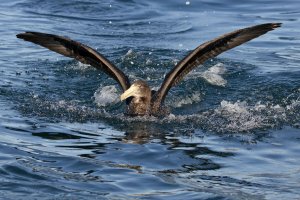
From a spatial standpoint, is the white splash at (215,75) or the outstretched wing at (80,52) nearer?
the outstretched wing at (80,52)

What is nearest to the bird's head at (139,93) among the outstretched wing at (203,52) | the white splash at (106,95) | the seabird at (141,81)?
the seabird at (141,81)

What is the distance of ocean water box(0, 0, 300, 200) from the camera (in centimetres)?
894

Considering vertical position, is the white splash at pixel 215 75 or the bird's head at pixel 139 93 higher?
the white splash at pixel 215 75

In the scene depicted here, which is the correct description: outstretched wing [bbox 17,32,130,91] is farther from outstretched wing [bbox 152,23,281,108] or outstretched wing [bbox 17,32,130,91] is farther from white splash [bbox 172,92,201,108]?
white splash [bbox 172,92,201,108]

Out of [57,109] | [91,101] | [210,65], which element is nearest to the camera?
[57,109]

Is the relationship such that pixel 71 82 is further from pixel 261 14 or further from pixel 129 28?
pixel 261 14

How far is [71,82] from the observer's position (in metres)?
13.8

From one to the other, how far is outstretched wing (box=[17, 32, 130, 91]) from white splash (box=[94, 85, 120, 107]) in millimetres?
601

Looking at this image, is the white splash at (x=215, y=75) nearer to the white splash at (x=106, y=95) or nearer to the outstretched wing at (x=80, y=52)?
the white splash at (x=106, y=95)

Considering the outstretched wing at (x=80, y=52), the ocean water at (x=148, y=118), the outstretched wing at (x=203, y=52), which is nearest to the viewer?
the ocean water at (x=148, y=118)

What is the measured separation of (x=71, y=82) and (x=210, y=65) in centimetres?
248

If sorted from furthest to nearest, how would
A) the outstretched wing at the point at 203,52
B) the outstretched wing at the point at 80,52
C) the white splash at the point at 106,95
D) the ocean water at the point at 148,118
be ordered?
the white splash at the point at 106,95 → the outstretched wing at the point at 80,52 → the outstretched wing at the point at 203,52 → the ocean water at the point at 148,118

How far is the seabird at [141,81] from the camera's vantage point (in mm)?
11883

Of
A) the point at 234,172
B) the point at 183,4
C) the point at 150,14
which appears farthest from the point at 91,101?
the point at 183,4
